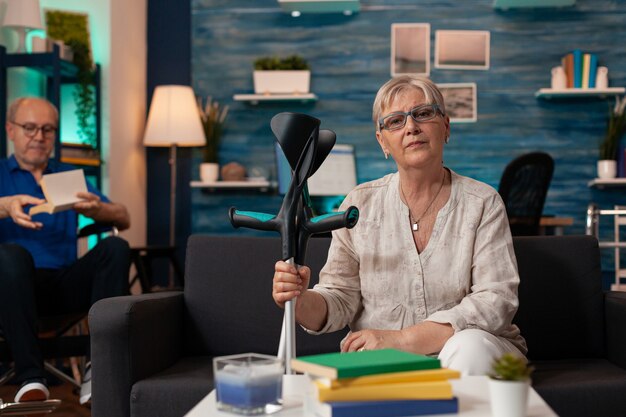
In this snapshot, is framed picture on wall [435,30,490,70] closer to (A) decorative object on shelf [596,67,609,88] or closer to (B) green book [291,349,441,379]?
(A) decorative object on shelf [596,67,609,88]

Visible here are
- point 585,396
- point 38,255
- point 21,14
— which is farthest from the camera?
point 21,14

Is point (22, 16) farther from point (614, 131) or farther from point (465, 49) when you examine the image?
point (614, 131)

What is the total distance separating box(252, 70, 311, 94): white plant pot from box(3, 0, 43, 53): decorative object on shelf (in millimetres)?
1540

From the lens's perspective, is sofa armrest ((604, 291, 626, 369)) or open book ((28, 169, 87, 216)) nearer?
sofa armrest ((604, 291, 626, 369))

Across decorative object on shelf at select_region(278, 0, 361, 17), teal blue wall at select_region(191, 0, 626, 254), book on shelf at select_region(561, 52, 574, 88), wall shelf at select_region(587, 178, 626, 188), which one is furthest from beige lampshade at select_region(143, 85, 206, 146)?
wall shelf at select_region(587, 178, 626, 188)

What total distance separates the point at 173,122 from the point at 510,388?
4.25 meters

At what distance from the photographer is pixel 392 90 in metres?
2.13

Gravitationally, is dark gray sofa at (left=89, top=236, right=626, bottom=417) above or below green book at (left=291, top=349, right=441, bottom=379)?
below

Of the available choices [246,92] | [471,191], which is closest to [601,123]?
[246,92]

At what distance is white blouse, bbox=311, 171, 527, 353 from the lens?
205 centimetres

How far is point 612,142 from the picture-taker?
16.8ft

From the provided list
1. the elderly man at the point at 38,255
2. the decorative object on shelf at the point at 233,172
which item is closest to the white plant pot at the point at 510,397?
A: the elderly man at the point at 38,255

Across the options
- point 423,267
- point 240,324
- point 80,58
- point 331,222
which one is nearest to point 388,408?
point 331,222

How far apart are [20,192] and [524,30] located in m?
3.32
